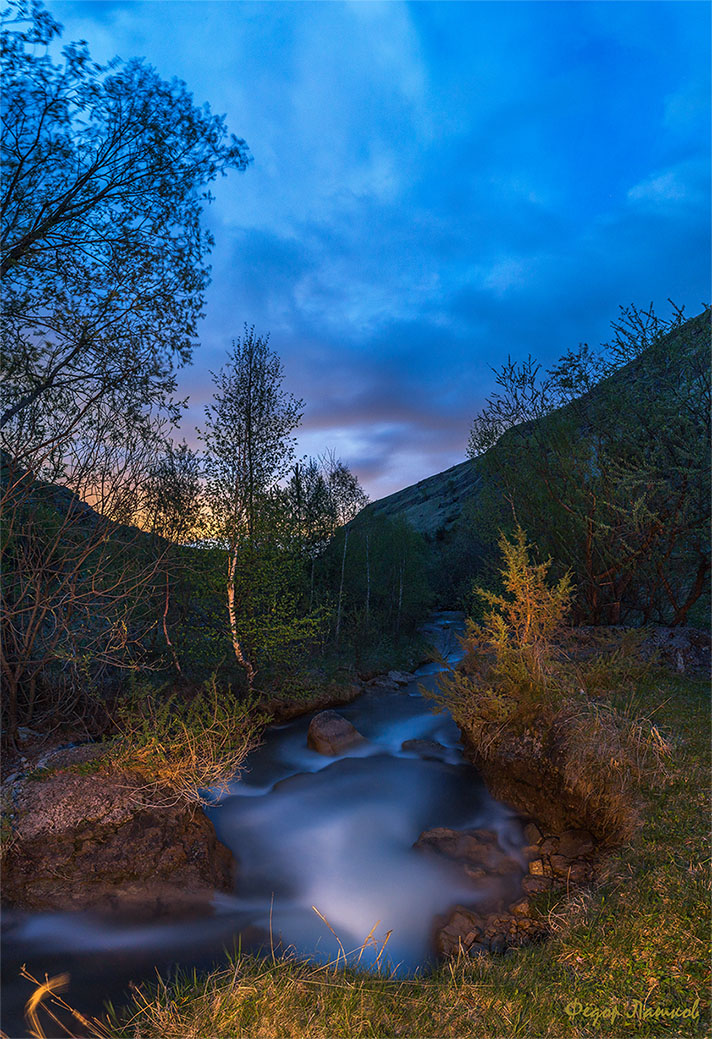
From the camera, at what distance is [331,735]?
11.6 m

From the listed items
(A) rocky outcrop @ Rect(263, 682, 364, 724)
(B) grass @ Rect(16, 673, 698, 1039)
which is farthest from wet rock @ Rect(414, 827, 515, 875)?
(A) rocky outcrop @ Rect(263, 682, 364, 724)

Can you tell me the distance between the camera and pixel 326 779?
34.0 ft

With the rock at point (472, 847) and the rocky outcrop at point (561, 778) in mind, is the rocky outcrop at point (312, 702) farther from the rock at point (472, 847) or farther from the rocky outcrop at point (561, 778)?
the rocky outcrop at point (561, 778)

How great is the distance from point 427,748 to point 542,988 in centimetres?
778

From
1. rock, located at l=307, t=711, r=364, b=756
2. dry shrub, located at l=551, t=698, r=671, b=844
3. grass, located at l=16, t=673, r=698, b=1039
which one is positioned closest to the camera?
grass, located at l=16, t=673, r=698, b=1039

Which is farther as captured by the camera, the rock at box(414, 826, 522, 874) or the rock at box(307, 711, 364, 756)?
the rock at box(307, 711, 364, 756)

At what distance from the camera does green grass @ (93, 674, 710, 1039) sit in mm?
3436

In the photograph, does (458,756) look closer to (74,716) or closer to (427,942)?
(427,942)

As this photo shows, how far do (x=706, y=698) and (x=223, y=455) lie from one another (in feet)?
39.6

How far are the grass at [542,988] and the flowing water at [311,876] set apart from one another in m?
0.78

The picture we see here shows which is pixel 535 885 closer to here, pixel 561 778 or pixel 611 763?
pixel 561 778

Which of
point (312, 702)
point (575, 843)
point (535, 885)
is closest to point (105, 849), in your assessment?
point (535, 885)

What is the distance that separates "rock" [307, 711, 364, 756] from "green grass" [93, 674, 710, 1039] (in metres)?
6.33

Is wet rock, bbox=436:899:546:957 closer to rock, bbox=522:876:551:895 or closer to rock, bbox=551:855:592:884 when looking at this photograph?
rock, bbox=522:876:551:895
